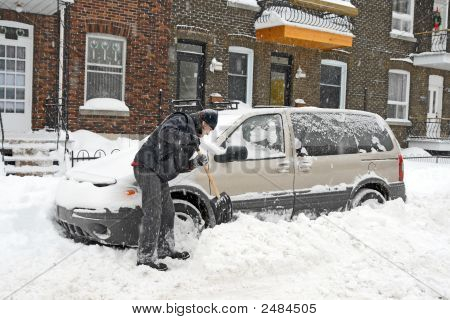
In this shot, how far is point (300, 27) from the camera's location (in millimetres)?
16359

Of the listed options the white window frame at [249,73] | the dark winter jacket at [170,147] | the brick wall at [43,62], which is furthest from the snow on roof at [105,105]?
the dark winter jacket at [170,147]

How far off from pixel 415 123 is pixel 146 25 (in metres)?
12.9

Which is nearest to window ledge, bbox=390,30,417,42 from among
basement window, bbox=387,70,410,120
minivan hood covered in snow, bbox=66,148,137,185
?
basement window, bbox=387,70,410,120

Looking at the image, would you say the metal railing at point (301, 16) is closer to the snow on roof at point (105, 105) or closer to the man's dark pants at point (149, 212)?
the snow on roof at point (105, 105)

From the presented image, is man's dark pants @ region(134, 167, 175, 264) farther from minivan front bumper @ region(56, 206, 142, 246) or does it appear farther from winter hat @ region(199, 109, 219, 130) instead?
winter hat @ region(199, 109, 219, 130)

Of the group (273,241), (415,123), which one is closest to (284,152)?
(273,241)

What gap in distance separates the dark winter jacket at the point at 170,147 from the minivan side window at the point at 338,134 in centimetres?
209

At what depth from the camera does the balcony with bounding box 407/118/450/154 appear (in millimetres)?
20922

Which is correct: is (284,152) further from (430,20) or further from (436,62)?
(430,20)

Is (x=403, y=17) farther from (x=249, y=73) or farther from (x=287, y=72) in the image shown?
(x=249, y=73)

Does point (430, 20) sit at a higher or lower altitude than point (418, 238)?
higher

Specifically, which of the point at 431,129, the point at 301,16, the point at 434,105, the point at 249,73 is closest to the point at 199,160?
the point at 249,73

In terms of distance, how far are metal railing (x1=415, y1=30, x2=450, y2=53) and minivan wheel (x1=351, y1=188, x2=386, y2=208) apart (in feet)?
52.0

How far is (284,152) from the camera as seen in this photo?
6.97 meters
